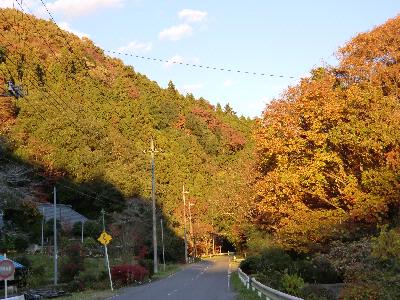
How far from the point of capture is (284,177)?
2808cm

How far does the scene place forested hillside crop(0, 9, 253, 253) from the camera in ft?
228

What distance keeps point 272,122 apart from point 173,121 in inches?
3152

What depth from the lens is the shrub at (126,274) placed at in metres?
36.5

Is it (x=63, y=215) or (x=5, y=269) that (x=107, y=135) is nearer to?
(x=63, y=215)

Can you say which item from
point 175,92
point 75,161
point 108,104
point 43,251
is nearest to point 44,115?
point 75,161

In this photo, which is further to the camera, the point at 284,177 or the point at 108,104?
the point at 108,104

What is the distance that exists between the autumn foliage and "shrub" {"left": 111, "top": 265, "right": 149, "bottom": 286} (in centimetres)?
1179

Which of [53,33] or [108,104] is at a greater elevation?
[53,33]

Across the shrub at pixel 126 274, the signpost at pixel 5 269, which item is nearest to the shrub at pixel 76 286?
the shrub at pixel 126 274

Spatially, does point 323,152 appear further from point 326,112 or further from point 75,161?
point 75,161

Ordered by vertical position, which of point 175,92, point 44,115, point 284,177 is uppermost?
point 175,92

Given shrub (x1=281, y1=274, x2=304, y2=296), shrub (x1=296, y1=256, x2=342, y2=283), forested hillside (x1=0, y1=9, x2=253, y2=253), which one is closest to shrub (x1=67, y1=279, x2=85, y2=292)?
shrub (x1=296, y1=256, x2=342, y2=283)

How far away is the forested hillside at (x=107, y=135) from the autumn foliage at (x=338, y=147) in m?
20.7

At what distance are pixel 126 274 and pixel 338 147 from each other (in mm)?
17823
